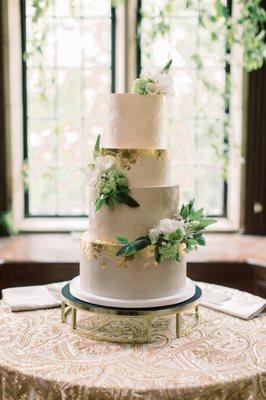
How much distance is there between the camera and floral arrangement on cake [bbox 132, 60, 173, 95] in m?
2.07

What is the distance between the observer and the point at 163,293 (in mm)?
2076

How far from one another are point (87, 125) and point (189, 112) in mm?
818

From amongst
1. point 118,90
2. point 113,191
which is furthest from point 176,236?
point 118,90

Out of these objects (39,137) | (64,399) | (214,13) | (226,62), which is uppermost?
(214,13)

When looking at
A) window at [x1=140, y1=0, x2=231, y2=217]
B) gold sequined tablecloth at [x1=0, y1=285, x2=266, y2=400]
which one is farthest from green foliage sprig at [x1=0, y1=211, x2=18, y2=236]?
gold sequined tablecloth at [x1=0, y1=285, x2=266, y2=400]

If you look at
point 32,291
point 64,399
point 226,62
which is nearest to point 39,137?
point 226,62

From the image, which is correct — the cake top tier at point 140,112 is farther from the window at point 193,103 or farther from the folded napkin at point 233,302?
the window at point 193,103

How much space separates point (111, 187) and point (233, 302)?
86 centimetres

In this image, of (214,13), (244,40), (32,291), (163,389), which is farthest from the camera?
(214,13)

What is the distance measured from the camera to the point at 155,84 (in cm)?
207

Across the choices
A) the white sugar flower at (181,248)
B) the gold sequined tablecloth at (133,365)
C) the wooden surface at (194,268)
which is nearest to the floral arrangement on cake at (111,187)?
the white sugar flower at (181,248)

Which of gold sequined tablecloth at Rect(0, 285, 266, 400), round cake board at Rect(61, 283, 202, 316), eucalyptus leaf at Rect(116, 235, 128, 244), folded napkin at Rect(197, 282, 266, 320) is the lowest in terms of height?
gold sequined tablecloth at Rect(0, 285, 266, 400)

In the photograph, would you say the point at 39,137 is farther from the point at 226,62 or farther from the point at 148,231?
the point at 148,231

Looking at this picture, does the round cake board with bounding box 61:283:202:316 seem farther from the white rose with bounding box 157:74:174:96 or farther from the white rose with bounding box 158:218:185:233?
the white rose with bounding box 157:74:174:96
